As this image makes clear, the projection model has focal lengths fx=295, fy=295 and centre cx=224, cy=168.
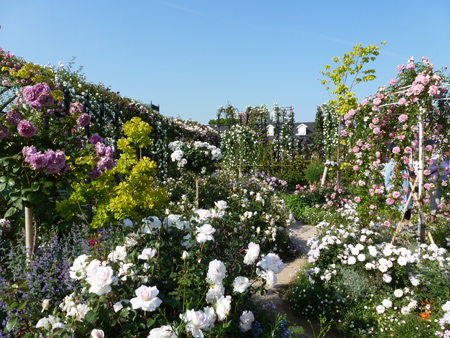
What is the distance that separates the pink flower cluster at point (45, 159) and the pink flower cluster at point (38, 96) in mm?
456

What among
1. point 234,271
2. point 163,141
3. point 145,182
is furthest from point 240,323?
point 163,141

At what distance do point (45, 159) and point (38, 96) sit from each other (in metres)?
0.65

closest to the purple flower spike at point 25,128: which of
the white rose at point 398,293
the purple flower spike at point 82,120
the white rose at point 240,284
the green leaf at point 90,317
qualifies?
the purple flower spike at point 82,120

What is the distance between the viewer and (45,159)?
7.23 feet

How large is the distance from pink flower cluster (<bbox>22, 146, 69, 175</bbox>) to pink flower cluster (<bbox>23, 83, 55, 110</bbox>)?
456mm

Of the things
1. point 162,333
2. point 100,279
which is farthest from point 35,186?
point 162,333

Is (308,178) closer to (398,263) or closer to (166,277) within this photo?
(398,263)

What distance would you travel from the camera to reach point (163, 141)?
8117 mm

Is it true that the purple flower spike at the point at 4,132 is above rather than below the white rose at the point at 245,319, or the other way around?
above

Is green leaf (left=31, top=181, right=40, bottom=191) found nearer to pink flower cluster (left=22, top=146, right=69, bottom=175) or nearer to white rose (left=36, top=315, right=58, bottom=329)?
pink flower cluster (left=22, top=146, right=69, bottom=175)

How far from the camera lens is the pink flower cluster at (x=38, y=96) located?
2.48 metres

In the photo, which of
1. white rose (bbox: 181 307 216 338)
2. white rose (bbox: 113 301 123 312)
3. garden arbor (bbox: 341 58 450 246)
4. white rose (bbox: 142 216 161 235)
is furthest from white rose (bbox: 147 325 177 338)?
garden arbor (bbox: 341 58 450 246)

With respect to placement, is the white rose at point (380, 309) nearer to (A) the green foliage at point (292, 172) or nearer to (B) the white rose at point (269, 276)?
(B) the white rose at point (269, 276)

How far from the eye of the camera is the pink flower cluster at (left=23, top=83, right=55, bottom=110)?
2480 millimetres
